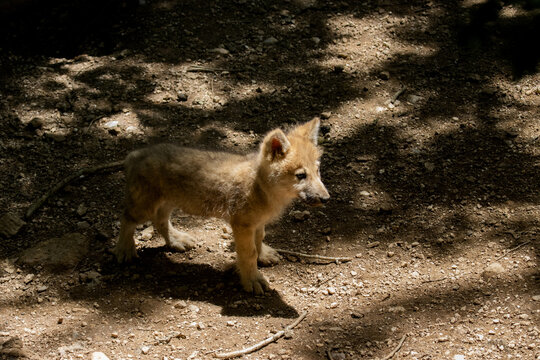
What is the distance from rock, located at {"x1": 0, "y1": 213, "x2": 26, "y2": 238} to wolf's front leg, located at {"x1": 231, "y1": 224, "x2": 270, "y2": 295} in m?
2.37

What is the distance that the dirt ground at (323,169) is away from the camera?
16.0ft

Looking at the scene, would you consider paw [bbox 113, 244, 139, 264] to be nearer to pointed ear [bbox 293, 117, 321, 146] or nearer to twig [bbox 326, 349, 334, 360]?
pointed ear [bbox 293, 117, 321, 146]

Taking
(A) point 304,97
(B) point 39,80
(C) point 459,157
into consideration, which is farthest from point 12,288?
(C) point 459,157

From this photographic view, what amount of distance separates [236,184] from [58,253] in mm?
1942

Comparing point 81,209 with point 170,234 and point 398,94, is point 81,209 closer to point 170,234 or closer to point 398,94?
point 170,234

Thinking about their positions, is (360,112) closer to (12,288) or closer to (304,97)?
(304,97)

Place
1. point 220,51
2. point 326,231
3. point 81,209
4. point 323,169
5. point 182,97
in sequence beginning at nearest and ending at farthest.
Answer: point 326,231 → point 81,209 → point 323,169 → point 182,97 → point 220,51

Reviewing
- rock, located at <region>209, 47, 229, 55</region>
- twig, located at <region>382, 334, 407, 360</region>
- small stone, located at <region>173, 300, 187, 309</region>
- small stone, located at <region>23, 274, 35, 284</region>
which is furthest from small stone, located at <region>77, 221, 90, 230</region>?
rock, located at <region>209, 47, 229, 55</region>

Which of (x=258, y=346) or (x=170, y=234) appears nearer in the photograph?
(x=258, y=346)

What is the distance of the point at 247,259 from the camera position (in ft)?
17.6

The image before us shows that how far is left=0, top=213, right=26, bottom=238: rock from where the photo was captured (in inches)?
236

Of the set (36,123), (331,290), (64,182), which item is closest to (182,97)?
(36,123)

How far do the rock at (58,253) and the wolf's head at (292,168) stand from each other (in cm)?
210

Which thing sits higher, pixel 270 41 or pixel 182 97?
pixel 270 41
